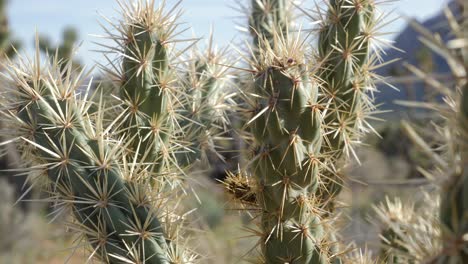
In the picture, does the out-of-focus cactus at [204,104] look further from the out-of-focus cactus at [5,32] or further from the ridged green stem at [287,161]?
the out-of-focus cactus at [5,32]

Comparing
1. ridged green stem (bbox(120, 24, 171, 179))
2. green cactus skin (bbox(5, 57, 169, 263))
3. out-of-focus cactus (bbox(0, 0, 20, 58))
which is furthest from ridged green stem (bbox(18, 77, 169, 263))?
out-of-focus cactus (bbox(0, 0, 20, 58))

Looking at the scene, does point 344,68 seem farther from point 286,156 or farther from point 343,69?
point 286,156

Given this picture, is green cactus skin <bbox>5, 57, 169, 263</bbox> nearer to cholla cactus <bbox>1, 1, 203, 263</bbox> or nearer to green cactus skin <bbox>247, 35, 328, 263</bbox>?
cholla cactus <bbox>1, 1, 203, 263</bbox>

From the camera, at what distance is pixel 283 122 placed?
6.61 feet

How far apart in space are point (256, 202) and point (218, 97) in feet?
3.60

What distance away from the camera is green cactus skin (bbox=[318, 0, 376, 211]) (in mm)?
2430

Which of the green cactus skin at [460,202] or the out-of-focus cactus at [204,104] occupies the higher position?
the green cactus skin at [460,202]

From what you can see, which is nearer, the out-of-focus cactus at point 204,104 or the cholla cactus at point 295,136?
the cholla cactus at point 295,136

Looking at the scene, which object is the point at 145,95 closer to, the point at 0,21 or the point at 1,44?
the point at 1,44

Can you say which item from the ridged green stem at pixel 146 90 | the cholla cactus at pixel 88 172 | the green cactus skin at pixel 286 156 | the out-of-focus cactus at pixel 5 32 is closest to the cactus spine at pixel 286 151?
the green cactus skin at pixel 286 156

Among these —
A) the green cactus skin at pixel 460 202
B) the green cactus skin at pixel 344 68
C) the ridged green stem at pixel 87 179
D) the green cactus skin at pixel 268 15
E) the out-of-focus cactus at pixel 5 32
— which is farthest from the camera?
the out-of-focus cactus at pixel 5 32

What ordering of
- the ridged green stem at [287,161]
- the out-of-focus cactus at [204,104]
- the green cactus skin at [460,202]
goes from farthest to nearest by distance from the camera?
the out-of-focus cactus at [204,104] < the ridged green stem at [287,161] < the green cactus skin at [460,202]

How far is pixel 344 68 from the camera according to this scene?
7.99ft

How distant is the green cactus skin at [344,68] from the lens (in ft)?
7.97
